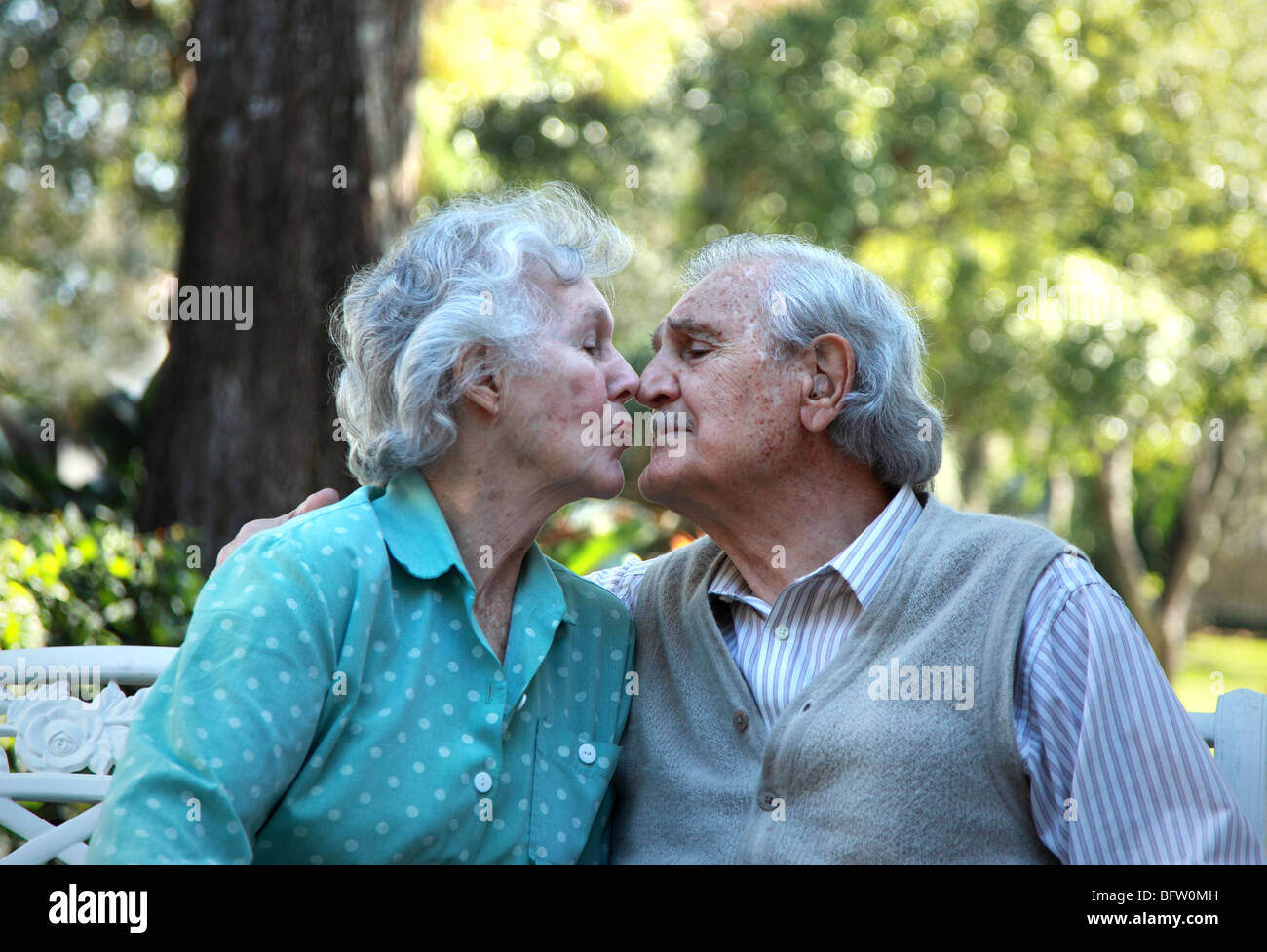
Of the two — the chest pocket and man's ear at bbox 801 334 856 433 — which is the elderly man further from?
the chest pocket

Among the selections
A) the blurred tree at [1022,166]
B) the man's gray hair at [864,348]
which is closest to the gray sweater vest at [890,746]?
the man's gray hair at [864,348]

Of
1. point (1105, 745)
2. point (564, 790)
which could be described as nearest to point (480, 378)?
point (564, 790)

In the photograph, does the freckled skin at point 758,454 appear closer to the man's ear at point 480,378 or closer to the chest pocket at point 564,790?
the man's ear at point 480,378

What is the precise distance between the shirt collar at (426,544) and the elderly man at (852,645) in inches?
11.8

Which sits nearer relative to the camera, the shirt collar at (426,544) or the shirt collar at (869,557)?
the shirt collar at (426,544)

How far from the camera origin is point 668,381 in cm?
265

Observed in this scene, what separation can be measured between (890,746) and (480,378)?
1022 mm

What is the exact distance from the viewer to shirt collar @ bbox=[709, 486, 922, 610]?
7.93 feet

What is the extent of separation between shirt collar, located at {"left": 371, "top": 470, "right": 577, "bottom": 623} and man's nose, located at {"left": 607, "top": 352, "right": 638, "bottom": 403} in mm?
350

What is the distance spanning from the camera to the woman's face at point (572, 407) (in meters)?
2.41

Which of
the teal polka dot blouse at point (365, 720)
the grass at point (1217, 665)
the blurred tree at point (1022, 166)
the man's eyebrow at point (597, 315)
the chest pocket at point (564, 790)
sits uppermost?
the blurred tree at point (1022, 166)

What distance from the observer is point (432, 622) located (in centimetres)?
225

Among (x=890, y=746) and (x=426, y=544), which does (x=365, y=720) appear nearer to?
(x=426, y=544)
